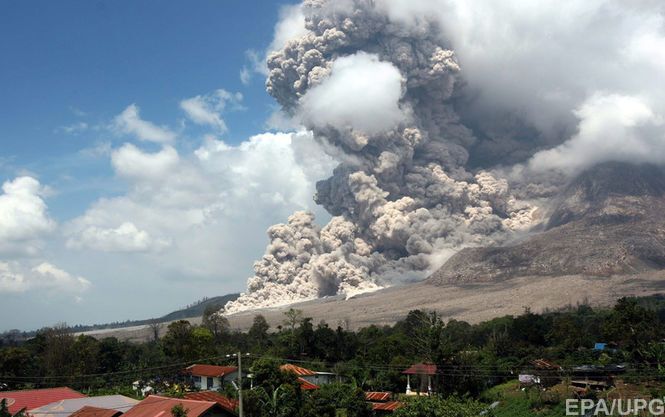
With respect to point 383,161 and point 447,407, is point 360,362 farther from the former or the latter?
point 383,161

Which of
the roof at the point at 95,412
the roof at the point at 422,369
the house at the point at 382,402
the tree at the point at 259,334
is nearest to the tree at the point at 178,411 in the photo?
the roof at the point at 95,412

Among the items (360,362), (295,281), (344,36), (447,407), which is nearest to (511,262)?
(295,281)

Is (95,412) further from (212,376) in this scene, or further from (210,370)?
(210,370)

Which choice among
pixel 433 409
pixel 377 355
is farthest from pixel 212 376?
pixel 433 409

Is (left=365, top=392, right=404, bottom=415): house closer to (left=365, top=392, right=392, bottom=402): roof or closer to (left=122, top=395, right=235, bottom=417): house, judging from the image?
(left=365, top=392, right=392, bottom=402): roof

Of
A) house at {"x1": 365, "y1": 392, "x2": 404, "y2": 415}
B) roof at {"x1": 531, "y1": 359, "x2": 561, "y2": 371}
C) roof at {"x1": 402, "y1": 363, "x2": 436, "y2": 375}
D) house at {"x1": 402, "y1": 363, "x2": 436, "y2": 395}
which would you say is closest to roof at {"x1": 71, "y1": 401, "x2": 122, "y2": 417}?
house at {"x1": 365, "y1": 392, "x2": 404, "y2": 415}

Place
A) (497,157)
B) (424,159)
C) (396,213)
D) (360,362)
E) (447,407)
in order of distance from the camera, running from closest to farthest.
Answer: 1. (447,407)
2. (360,362)
3. (396,213)
4. (424,159)
5. (497,157)

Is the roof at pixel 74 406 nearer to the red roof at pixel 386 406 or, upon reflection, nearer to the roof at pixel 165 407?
the roof at pixel 165 407
